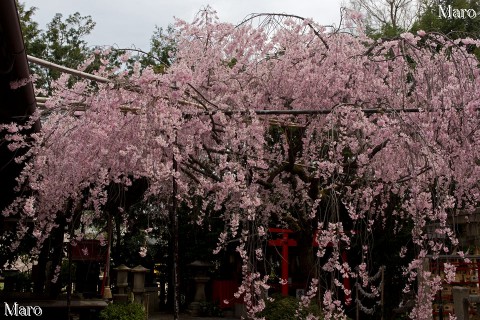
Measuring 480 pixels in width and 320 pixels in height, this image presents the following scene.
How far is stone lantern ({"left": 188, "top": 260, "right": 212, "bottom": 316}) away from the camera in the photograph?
1432 cm

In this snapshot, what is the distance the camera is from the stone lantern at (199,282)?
1432 centimetres

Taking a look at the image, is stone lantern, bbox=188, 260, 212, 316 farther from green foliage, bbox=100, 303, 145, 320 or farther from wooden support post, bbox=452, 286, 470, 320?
wooden support post, bbox=452, 286, 470, 320

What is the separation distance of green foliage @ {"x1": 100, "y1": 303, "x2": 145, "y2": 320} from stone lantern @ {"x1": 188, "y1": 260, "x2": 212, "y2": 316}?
5925 millimetres

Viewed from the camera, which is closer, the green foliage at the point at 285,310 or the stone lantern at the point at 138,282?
the green foliage at the point at 285,310

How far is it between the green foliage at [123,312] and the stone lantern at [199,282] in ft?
19.4

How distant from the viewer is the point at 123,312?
322 inches

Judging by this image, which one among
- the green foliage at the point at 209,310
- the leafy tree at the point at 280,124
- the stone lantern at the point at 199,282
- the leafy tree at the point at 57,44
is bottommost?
the green foliage at the point at 209,310

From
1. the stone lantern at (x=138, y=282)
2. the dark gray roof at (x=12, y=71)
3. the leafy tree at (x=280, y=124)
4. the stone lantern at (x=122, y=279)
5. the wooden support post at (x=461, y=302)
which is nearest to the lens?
the dark gray roof at (x=12, y=71)

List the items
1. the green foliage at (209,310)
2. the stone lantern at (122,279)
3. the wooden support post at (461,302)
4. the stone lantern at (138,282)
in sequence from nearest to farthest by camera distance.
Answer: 1. the wooden support post at (461,302)
2. the stone lantern at (122,279)
3. the stone lantern at (138,282)
4. the green foliage at (209,310)

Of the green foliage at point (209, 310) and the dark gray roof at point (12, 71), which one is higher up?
Answer: the dark gray roof at point (12, 71)

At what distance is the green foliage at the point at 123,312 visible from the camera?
8117mm

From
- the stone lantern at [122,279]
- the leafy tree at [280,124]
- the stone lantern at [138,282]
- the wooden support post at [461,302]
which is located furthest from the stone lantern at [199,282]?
the wooden support post at [461,302]

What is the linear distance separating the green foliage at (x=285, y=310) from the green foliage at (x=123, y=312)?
9.95ft

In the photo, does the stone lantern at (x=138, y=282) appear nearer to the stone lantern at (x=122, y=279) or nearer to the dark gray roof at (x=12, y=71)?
the stone lantern at (x=122, y=279)
